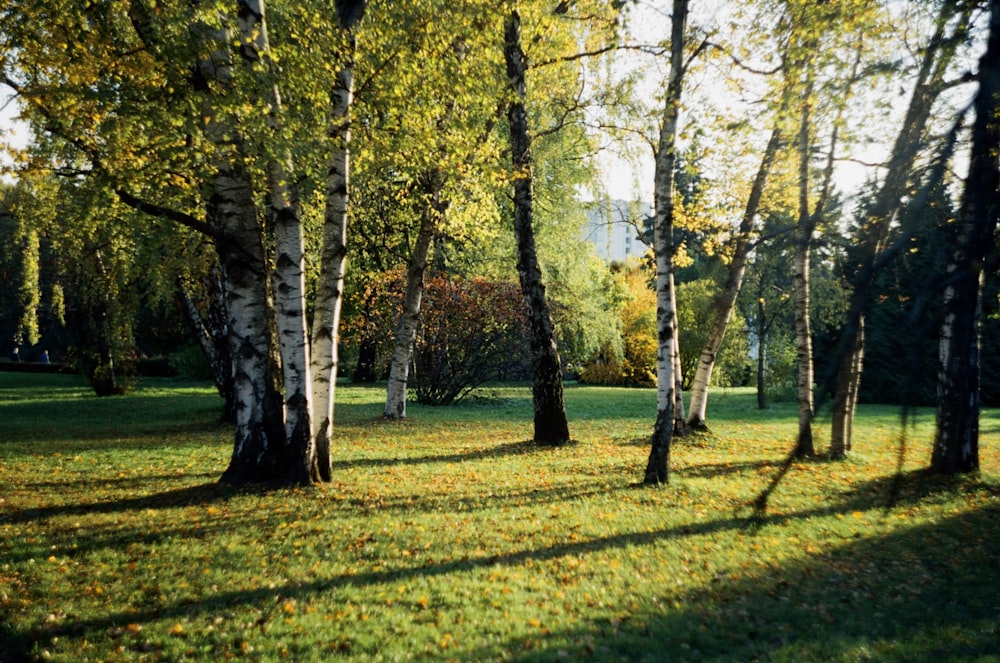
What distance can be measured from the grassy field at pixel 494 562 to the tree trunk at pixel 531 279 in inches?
75.0

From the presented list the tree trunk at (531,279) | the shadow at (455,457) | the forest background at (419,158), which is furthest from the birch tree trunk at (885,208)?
the tree trunk at (531,279)

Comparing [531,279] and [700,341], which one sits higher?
[531,279]

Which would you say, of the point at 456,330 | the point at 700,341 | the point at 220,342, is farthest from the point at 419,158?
the point at 700,341

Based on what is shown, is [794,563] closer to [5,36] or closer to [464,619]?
[464,619]

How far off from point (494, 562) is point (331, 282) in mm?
4671

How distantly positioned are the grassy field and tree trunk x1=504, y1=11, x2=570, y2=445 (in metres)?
1.90

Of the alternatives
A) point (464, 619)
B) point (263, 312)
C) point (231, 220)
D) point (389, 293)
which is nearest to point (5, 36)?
point (231, 220)

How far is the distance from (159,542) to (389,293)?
15348mm

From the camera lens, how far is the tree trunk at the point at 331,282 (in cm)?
877

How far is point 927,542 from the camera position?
7.30m

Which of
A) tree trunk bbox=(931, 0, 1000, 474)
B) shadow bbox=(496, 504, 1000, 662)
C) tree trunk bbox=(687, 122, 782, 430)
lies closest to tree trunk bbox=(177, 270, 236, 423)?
tree trunk bbox=(687, 122, 782, 430)

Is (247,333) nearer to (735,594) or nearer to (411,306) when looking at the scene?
(735,594)

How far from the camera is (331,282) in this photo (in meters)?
8.88

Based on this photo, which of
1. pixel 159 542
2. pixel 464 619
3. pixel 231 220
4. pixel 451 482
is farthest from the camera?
pixel 451 482
